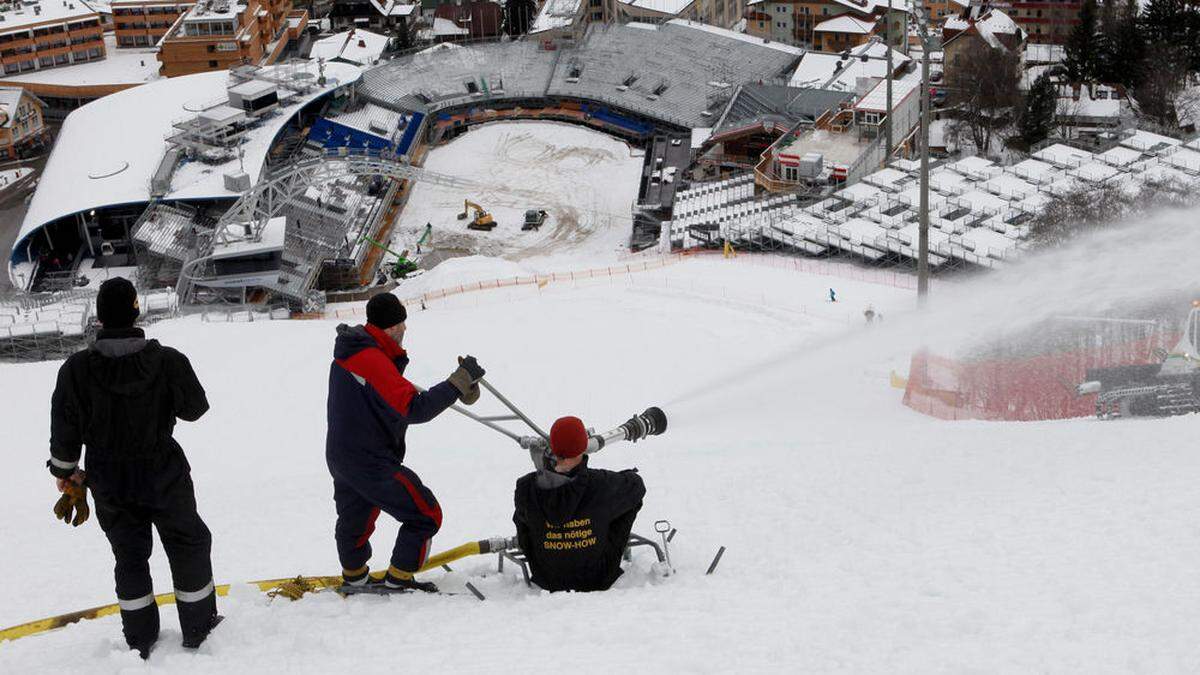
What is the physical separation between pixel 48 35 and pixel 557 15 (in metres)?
24.0

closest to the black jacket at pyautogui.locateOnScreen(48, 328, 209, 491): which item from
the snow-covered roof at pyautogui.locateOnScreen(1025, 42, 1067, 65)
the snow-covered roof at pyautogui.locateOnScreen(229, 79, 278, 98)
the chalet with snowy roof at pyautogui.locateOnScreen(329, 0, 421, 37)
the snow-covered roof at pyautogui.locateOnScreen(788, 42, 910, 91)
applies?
the snow-covered roof at pyautogui.locateOnScreen(229, 79, 278, 98)

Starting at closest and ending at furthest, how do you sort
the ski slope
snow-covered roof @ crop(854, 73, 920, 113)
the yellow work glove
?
the ski slope
the yellow work glove
snow-covered roof @ crop(854, 73, 920, 113)

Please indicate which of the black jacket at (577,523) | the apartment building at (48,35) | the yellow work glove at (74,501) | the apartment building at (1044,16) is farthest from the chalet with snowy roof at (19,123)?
the black jacket at (577,523)

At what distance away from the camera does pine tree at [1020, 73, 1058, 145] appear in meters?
38.6

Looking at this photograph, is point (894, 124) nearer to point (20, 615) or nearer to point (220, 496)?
point (220, 496)

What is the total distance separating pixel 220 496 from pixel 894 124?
29.2 metres

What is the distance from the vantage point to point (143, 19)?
2324 inches

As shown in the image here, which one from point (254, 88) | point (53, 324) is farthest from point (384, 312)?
point (254, 88)

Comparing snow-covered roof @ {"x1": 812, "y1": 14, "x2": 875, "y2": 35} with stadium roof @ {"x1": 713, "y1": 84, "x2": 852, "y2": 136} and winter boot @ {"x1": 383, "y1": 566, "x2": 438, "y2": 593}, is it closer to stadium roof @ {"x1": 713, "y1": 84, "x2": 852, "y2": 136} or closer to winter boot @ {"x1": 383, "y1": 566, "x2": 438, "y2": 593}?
stadium roof @ {"x1": 713, "y1": 84, "x2": 852, "y2": 136}

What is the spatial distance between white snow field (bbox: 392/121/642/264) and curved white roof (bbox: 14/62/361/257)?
18.3 ft

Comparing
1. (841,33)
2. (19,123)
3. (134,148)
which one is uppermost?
(841,33)

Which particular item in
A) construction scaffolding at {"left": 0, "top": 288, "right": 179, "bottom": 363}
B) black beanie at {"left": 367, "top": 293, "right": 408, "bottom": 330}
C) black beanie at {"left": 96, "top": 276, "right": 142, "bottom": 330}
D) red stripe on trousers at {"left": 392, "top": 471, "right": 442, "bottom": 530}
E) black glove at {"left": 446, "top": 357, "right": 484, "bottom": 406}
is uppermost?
black beanie at {"left": 96, "top": 276, "right": 142, "bottom": 330}

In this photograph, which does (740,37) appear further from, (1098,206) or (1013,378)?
(1013,378)

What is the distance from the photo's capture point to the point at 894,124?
121ft
